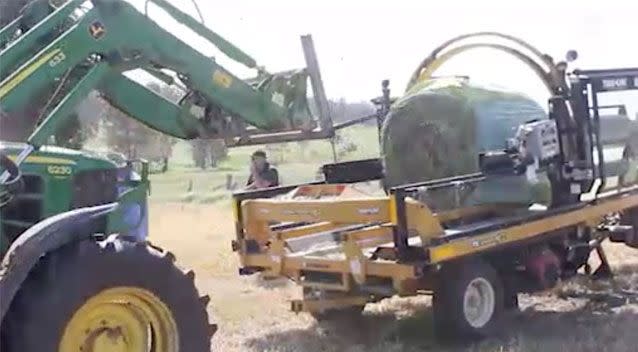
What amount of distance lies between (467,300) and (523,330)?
26.1 inches

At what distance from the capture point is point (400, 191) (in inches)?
263

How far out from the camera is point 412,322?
315 inches

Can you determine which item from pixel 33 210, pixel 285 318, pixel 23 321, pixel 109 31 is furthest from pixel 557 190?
pixel 23 321

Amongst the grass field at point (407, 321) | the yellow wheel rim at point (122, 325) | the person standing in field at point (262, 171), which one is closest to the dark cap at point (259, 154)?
the person standing in field at point (262, 171)

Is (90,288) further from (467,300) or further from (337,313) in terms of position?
(337,313)

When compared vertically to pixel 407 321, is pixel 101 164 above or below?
above

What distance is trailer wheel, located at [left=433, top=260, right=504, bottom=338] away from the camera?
6.92 metres

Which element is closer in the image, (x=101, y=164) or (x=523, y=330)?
(x=101, y=164)

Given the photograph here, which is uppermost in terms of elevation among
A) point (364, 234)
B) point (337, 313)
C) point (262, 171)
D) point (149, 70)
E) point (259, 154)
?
point (149, 70)

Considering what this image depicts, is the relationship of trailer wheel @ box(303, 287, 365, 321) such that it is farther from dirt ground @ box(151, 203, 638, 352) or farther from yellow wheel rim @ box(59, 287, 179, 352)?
yellow wheel rim @ box(59, 287, 179, 352)

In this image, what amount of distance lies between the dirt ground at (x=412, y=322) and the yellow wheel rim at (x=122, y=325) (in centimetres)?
225

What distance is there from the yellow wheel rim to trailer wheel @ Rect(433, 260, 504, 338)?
242 cm

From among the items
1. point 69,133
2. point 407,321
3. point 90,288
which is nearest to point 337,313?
point 407,321

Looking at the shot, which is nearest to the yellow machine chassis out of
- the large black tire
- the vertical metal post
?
the vertical metal post
